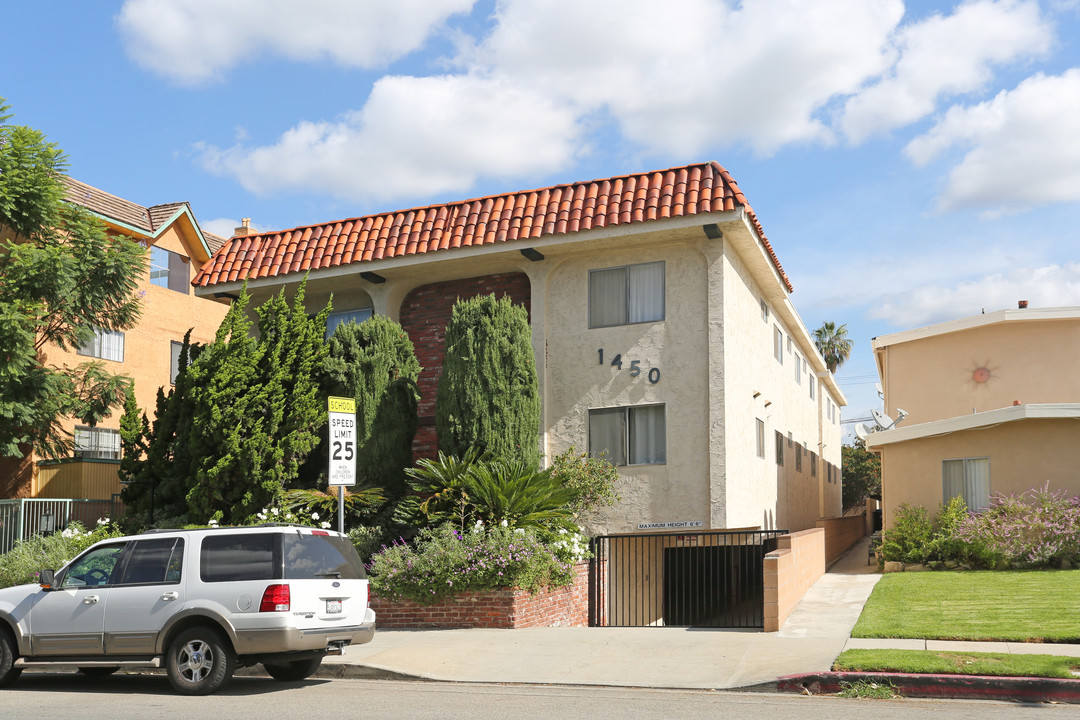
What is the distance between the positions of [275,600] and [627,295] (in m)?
10.6

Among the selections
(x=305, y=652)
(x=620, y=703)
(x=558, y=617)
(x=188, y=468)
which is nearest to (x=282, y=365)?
(x=188, y=468)

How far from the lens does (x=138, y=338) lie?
97.3 ft

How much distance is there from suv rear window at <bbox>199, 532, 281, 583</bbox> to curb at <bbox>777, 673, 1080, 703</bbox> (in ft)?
17.8

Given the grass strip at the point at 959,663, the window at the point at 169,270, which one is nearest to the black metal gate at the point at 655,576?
the grass strip at the point at 959,663

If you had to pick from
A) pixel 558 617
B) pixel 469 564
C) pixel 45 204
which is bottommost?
pixel 558 617

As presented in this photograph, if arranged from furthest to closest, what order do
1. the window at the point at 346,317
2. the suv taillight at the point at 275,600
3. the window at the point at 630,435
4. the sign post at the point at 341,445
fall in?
the window at the point at 346,317
the window at the point at 630,435
the sign post at the point at 341,445
the suv taillight at the point at 275,600

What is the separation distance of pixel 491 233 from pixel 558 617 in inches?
299

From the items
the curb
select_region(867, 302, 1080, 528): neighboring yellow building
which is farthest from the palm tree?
the curb

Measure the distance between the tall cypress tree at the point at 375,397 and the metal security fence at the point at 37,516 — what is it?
6.61 m

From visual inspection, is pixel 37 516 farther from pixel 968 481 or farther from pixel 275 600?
pixel 968 481

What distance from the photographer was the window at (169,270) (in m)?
31.4

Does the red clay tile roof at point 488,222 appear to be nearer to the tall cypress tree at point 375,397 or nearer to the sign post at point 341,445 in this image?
the tall cypress tree at point 375,397

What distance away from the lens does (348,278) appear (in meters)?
21.2

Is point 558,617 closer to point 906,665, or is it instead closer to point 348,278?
point 906,665
